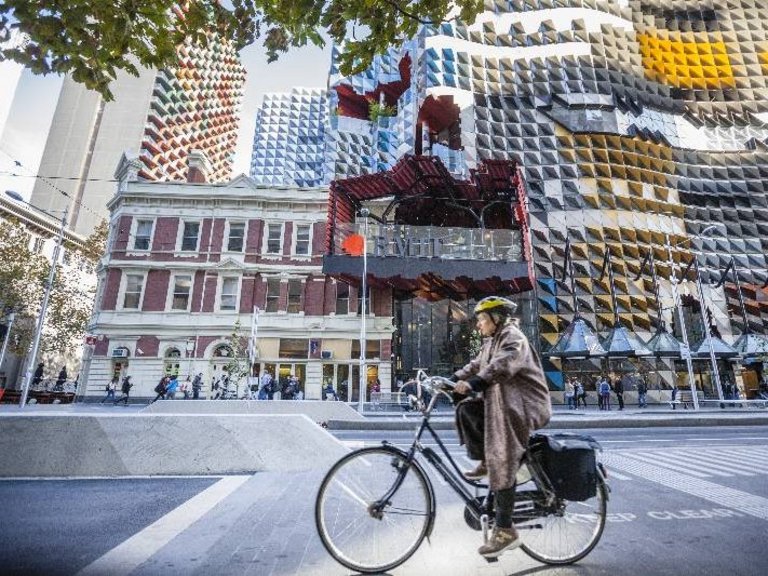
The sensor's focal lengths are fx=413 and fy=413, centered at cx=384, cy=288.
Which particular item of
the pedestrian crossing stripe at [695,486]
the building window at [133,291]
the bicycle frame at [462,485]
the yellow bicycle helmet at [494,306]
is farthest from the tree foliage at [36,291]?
the pedestrian crossing stripe at [695,486]

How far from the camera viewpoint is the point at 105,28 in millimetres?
4062

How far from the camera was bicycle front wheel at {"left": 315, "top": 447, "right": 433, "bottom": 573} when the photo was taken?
296 centimetres

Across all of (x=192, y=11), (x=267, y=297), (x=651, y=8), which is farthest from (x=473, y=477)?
(x=651, y=8)

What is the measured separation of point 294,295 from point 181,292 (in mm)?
7525

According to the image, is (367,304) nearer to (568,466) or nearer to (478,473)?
(478,473)

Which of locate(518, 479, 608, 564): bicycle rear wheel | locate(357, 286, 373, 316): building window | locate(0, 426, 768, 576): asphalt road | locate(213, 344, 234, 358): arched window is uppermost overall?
locate(357, 286, 373, 316): building window

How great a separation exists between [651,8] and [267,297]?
5153 centimetres

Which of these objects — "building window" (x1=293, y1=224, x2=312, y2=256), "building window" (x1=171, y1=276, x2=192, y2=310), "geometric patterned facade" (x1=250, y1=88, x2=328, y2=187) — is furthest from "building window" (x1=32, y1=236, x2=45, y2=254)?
"geometric patterned facade" (x1=250, y1=88, x2=328, y2=187)

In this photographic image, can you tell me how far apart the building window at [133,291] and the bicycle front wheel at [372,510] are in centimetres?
2909

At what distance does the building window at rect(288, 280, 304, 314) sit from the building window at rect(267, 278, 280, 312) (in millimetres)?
802

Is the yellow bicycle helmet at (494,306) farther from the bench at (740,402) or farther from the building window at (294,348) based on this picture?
the building window at (294,348)

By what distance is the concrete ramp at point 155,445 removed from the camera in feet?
19.6

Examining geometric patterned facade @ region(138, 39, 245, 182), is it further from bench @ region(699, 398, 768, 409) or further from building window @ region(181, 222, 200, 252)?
bench @ region(699, 398, 768, 409)

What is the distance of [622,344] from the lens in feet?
93.9
